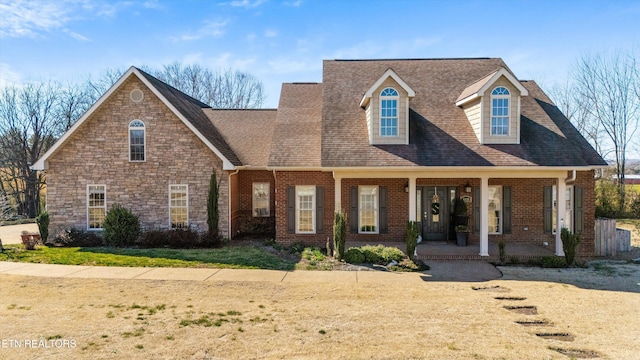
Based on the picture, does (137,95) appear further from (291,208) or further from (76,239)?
(291,208)

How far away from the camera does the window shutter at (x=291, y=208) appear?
1520 centimetres

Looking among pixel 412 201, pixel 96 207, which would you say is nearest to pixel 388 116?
pixel 412 201

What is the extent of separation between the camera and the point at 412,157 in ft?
45.0

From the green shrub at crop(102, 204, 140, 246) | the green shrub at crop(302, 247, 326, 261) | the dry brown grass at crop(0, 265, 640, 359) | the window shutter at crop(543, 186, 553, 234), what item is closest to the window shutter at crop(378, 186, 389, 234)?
the green shrub at crop(302, 247, 326, 261)

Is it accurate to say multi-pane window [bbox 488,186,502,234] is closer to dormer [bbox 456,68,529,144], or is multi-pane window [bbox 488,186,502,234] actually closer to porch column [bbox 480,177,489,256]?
dormer [bbox 456,68,529,144]

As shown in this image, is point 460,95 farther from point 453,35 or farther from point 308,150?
point 308,150

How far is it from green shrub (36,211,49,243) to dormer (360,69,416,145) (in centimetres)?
1286

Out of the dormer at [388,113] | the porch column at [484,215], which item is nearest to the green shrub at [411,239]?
the porch column at [484,215]

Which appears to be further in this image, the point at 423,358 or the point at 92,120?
the point at 92,120

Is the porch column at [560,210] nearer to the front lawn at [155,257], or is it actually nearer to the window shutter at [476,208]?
the window shutter at [476,208]

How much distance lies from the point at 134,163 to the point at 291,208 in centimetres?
662

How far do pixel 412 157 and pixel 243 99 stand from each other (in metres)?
33.2

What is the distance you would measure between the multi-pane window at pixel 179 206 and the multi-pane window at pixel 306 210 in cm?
454

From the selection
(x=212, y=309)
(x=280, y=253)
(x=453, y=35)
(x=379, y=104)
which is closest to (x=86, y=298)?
(x=212, y=309)
